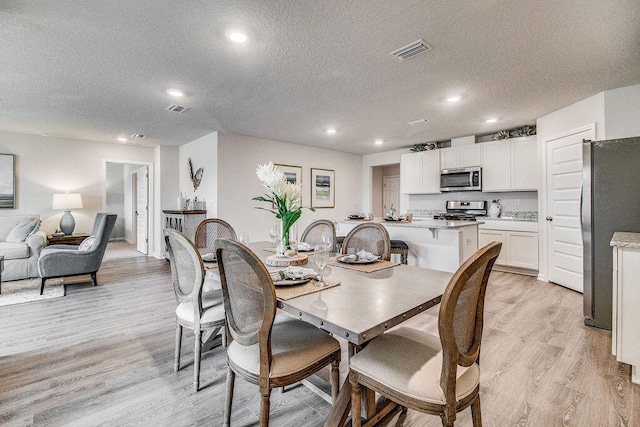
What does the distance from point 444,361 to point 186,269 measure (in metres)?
1.55

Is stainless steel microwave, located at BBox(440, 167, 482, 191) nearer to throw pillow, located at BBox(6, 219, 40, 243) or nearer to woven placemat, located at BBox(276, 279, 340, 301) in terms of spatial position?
woven placemat, located at BBox(276, 279, 340, 301)

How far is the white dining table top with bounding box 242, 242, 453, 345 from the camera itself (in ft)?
3.53

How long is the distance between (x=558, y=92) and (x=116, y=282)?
6299mm

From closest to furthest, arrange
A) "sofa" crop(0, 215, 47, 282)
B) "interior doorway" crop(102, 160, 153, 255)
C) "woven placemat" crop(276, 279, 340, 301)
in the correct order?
"woven placemat" crop(276, 279, 340, 301)
"sofa" crop(0, 215, 47, 282)
"interior doorway" crop(102, 160, 153, 255)

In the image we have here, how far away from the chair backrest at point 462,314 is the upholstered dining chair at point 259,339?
59cm

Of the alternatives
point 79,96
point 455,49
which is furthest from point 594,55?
point 79,96

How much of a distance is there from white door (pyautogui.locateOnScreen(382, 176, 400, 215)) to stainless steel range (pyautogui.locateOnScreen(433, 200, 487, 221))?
2.13m

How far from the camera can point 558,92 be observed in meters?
3.41

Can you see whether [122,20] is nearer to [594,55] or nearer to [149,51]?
[149,51]

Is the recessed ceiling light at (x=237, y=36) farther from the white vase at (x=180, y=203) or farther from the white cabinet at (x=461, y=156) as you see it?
the white cabinet at (x=461, y=156)

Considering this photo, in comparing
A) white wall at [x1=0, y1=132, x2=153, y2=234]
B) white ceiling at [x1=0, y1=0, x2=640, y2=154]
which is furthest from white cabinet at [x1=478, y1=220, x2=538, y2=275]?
white wall at [x1=0, y1=132, x2=153, y2=234]

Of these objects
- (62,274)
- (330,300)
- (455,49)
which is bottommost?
(62,274)

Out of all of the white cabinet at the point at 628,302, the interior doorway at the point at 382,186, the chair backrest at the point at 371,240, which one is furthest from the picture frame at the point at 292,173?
the white cabinet at the point at 628,302

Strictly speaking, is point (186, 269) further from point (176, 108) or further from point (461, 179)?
point (461, 179)
